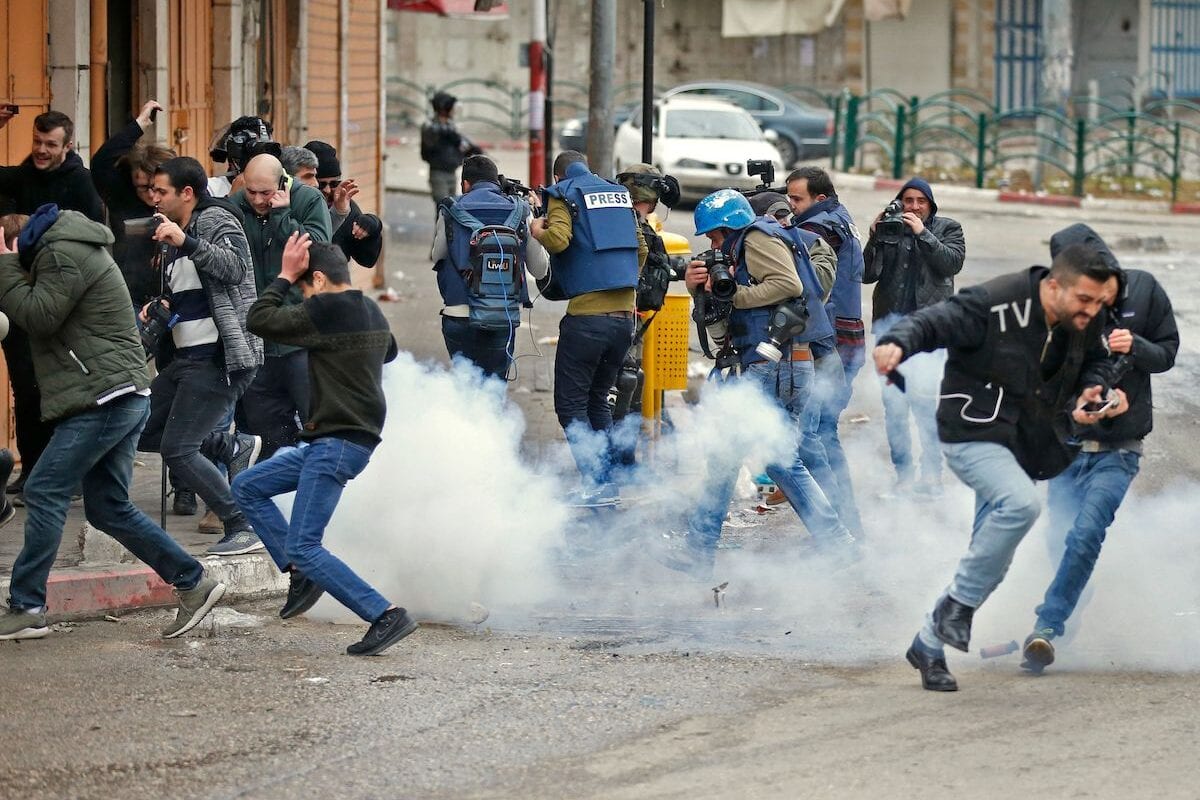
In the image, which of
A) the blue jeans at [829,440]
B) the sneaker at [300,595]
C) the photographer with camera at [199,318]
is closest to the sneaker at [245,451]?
the photographer with camera at [199,318]

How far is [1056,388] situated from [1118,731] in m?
1.19

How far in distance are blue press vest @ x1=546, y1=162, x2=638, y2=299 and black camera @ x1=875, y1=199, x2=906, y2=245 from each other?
1.45 meters

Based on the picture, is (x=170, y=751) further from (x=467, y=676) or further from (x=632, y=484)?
(x=632, y=484)

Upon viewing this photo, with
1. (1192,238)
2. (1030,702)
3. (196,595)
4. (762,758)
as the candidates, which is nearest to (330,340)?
(196,595)

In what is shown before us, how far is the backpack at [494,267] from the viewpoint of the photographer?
8383 mm

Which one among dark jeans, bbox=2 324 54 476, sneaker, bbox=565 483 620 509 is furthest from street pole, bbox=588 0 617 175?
dark jeans, bbox=2 324 54 476

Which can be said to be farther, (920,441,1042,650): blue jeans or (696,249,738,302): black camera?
(696,249,738,302): black camera

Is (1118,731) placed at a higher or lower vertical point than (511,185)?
lower

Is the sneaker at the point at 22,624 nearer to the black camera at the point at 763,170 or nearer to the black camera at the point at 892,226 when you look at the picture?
the black camera at the point at 763,170

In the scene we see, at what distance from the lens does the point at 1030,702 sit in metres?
5.83

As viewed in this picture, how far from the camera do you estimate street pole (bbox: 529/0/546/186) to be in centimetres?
1711

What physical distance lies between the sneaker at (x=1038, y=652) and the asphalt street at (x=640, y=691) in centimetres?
5

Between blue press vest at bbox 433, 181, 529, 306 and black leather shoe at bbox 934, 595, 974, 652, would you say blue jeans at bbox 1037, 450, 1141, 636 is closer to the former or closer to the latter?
black leather shoe at bbox 934, 595, 974, 652

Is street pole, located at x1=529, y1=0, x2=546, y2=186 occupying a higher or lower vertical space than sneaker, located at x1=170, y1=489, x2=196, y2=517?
higher
